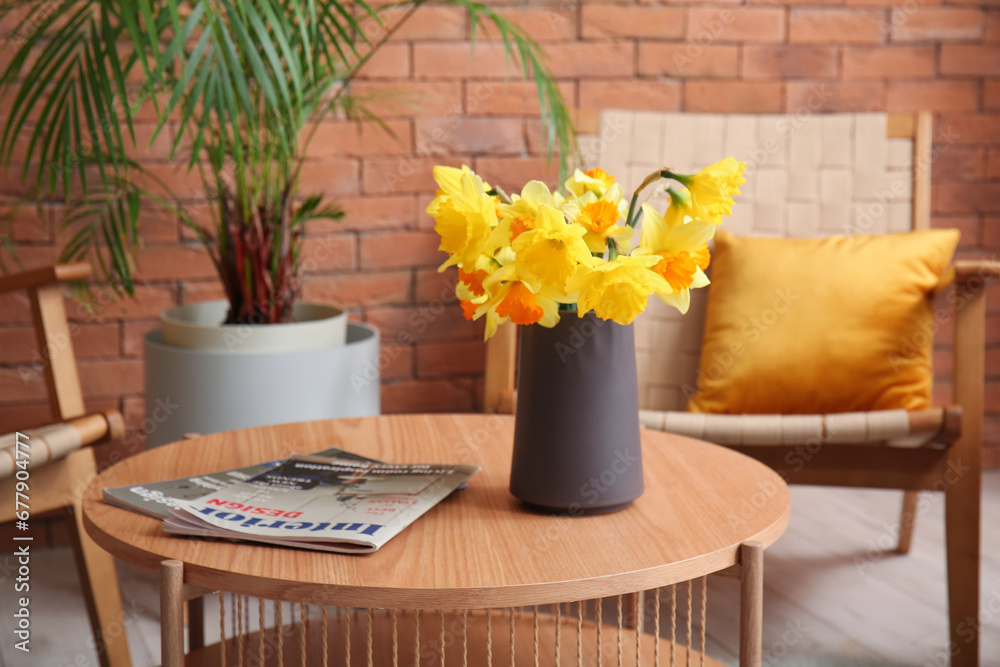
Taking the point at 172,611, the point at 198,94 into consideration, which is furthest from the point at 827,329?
the point at 172,611

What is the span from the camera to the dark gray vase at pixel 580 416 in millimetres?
844

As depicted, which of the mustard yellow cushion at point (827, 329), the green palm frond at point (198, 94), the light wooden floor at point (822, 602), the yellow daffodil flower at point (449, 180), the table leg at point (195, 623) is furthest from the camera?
the mustard yellow cushion at point (827, 329)

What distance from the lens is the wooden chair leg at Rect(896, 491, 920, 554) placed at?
5.64 feet

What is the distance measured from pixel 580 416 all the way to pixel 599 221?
0.60 ft

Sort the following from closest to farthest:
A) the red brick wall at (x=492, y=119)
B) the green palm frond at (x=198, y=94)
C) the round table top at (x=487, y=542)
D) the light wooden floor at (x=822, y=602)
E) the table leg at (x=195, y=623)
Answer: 1. the round table top at (x=487, y=542)
2. the table leg at (x=195, y=623)
3. the green palm frond at (x=198, y=94)
4. the light wooden floor at (x=822, y=602)
5. the red brick wall at (x=492, y=119)

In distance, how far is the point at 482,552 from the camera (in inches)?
30.4

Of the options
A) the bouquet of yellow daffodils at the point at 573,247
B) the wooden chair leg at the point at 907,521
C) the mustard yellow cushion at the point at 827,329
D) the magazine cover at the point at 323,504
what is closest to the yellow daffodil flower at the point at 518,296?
the bouquet of yellow daffodils at the point at 573,247

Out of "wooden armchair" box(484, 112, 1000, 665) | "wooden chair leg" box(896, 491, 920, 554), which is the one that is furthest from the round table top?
"wooden chair leg" box(896, 491, 920, 554)

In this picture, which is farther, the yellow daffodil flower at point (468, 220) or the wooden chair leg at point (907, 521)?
the wooden chair leg at point (907, 521)

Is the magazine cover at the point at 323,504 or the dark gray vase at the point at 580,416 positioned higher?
the dark gray vase at the point at 580,416

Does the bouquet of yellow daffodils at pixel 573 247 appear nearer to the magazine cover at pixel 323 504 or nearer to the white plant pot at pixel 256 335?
the magazine cover at pixel 323 504

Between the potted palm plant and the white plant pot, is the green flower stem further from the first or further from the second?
the white plant pot

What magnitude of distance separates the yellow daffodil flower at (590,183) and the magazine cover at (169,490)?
0.44m

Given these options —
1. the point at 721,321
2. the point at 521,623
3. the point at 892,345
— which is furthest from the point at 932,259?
the point at 521,623
